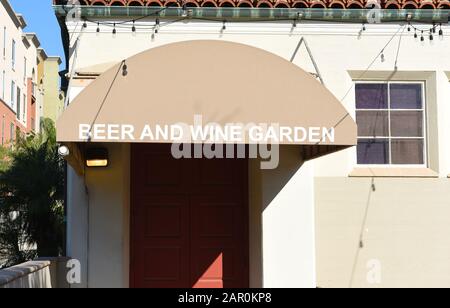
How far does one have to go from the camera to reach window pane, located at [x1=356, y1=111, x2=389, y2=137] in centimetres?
973

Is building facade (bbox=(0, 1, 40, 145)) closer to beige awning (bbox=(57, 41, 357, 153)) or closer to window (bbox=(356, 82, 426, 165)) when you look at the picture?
window (bbox=(356, 82, 426, 165))

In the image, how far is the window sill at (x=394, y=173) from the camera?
9406 millimetres

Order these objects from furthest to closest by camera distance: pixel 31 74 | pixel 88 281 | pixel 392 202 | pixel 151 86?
pixel 31 74
pixel 392 202
pixel 88 281
pixel 151 86

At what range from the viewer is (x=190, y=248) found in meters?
9.67

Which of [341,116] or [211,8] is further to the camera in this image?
[211,8]

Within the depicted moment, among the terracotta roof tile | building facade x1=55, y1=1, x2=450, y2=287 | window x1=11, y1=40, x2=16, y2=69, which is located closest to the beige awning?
building facade x1=55, y1=1, x2=450, y2=287

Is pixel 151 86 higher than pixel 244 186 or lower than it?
higher

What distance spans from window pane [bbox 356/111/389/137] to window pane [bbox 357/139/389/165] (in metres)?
0.11

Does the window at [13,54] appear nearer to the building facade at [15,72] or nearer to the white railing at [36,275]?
the building facade at [15,72]

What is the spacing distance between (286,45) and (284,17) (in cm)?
41

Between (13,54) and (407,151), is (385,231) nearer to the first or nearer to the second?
(407,151)

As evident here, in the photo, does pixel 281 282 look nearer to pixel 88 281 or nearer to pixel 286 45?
pixel 88 281

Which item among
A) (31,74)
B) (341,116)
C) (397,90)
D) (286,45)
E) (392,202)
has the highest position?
(31,74)

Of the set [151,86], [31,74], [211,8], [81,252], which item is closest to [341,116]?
[151,86]
